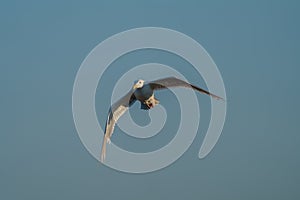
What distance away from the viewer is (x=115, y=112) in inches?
587

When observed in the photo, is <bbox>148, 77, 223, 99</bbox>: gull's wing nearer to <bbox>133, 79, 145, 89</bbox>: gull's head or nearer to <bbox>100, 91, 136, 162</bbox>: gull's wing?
<bbox>133, 79, 145, 89</bbox>: gull's head

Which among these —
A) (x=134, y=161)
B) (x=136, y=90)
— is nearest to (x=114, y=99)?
(x=136, y=90)

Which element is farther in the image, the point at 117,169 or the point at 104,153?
the point at 117,169

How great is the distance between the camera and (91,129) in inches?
614

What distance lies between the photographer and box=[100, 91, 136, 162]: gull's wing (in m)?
14.6

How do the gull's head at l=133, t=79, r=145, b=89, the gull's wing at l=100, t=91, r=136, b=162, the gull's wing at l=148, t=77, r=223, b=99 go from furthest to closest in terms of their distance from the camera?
the gull's head at l=133, t=79, r=145, b=89 < the gull's wing at l=148, t=77, r=223, b=99 < the gull's wing at l=100, t=91, r=136, b=162

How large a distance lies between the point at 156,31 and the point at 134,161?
131 inches

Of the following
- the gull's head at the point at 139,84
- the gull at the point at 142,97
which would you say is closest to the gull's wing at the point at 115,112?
the gull at the point at 142,97

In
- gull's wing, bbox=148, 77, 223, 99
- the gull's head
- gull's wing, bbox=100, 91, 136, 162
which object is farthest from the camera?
the gull's head

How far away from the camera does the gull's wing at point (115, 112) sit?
14.6 m

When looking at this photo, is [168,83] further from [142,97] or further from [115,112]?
[115,112]

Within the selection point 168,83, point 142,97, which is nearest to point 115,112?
point 142,97

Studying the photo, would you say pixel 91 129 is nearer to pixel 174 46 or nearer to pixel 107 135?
pixel 107 135

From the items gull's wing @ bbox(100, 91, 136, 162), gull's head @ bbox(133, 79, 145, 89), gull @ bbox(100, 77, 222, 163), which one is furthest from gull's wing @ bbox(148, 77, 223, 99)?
gull's wing @ bbox(100, 91, 136, 162)
